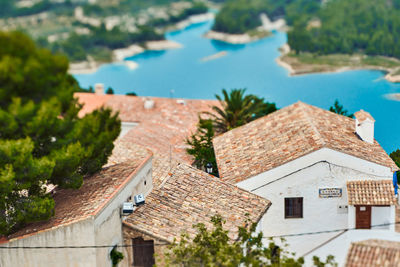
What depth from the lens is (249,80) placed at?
234ft

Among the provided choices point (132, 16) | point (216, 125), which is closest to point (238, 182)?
point (216, 125)

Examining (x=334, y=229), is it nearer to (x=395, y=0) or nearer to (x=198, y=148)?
(x=198, y=148)

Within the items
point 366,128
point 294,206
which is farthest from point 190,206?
point 366,128

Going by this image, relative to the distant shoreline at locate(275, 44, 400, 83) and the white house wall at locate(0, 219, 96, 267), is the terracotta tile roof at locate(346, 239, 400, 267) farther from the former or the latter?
the distant shoreline at locate(275, 44, 400, 83)

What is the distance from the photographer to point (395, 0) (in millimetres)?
101000

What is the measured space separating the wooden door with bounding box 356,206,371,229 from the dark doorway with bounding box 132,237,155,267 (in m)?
5.82

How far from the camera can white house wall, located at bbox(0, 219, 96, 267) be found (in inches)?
535

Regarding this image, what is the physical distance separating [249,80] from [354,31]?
26716 mm

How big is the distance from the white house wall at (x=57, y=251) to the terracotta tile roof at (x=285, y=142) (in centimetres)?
500

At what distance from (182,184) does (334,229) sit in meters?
4.50

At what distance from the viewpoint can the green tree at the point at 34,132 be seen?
38.7 ft

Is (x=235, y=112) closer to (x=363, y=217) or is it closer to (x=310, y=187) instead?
(x=310, y=187)

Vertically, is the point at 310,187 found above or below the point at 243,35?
below

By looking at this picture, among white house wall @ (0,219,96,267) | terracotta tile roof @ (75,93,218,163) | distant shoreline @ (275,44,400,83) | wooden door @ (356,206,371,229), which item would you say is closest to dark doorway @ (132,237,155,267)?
white house wall @ (0,219,96,267)
